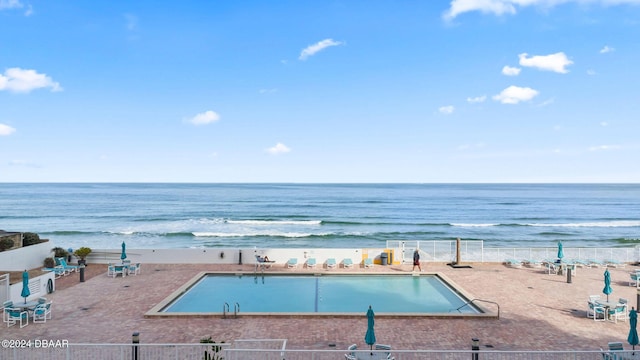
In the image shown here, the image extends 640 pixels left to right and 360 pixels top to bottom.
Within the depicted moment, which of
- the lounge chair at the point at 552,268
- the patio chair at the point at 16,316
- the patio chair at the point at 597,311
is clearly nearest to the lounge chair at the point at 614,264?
the lounge chair at the point at 552,268

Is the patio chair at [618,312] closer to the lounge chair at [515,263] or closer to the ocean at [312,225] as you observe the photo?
the lounge chair at [515,263]

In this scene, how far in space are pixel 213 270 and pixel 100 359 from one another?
426 inches

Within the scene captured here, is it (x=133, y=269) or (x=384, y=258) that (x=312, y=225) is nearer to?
(x=384, y=258)

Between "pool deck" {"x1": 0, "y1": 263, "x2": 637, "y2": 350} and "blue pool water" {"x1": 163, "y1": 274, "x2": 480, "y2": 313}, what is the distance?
1069 mm

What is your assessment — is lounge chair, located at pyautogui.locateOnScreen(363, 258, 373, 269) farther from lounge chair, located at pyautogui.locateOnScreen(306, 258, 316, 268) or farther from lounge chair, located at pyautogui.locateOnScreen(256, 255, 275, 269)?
lounge chair, located at pyautogui.locateOnScreen(256, 255, 275, 269)

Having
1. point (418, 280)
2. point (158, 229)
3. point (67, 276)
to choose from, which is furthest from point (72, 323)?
point (158, 229)

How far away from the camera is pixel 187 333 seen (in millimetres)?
11562

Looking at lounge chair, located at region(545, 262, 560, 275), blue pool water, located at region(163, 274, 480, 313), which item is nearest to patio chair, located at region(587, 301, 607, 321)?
blue pool water, located at region(163, 274, 480, 313)

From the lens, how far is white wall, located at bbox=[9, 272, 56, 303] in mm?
13891

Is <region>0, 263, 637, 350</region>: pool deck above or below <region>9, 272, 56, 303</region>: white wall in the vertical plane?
below

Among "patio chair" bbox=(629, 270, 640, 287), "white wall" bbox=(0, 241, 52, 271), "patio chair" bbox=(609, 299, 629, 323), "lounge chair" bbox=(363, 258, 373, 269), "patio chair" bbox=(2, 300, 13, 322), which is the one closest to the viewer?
"patio chair" bbox=(2, 300, 13, 322)

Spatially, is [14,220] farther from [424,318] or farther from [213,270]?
[424,318]

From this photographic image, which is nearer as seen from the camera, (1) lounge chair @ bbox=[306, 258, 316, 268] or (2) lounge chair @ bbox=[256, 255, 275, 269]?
(2) lounge chair @ bbox=[256, 255, 275, 269]

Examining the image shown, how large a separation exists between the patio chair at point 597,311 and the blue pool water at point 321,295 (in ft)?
11.1
